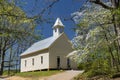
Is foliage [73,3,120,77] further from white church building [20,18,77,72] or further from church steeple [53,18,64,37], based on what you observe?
church steeple [53,18,64,37]

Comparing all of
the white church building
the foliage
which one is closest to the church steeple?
the white church building

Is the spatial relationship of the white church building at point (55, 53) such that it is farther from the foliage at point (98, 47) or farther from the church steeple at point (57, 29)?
the foliage at point (98, 47)

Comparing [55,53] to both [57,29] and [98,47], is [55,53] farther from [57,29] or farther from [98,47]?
[98,47]

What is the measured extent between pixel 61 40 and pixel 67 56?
308 centimetres

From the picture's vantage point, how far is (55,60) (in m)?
41.0

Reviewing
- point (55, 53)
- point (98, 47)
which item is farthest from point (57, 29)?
point (98, 47)

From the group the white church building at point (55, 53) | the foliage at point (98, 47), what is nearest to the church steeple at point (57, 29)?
the white church building at point (55, 53)

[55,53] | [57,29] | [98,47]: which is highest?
[57,29]

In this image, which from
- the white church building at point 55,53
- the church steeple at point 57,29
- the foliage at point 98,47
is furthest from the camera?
the church steeple at point 57,29

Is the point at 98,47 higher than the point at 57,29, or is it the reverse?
the point at 57,29

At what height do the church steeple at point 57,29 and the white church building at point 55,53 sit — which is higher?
the church steeple at point 57,29

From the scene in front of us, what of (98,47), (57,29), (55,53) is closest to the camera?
(98,47)

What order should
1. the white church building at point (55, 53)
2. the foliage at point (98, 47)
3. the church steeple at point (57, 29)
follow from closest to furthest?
the foliage at point (98, 47)
the white church building at point (55, 53)
the church steeple at point (57, 29)

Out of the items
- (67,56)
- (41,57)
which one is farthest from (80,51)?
(41,57)
